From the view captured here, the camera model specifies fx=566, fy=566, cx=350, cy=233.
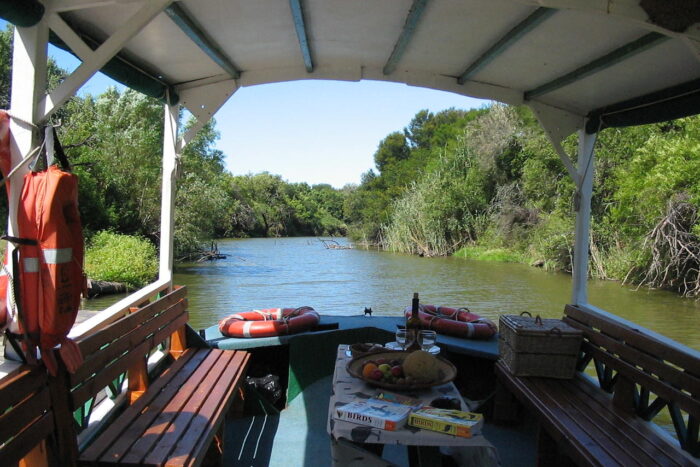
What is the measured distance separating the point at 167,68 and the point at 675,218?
11797 mm

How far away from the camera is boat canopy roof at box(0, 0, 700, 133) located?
248 cm

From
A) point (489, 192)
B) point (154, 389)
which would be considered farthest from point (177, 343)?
point (489, 192)

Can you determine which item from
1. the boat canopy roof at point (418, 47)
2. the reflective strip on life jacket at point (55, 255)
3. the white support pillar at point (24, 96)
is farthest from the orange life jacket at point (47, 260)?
the boat canopy roof at point (418, 47)

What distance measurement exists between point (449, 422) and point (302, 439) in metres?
1.52

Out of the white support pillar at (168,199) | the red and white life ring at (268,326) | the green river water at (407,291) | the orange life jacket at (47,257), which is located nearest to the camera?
the orange life jacket at (47,257)

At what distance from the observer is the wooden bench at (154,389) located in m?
2.02

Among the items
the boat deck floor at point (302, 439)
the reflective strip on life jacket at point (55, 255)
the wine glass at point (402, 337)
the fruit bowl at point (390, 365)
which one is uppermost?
the reflective strip on life jacket at point (55, 255)

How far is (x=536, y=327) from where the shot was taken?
317 cm

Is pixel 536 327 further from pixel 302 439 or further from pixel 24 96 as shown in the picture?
pixel 24 96

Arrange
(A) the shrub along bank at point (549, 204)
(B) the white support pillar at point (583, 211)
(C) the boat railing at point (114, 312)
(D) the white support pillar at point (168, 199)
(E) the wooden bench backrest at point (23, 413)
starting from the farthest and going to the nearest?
(A) the shrub along bank at point (549, 204) → (B) the white support pillar at point (583, 211) → (D) the white support pillar at point (168, 199) → (C) the boat railing at point (114, 312) → (E) the wooden bench backrest at point (23, 413)

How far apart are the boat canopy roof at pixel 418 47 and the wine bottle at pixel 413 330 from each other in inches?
52.7

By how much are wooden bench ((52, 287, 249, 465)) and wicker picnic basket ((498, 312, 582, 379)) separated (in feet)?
5.07

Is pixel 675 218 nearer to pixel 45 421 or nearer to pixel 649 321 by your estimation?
pixel 649 321

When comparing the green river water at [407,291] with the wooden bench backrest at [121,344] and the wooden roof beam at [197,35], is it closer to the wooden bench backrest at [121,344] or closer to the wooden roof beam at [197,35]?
the wooden bench backrest at [121,344]
